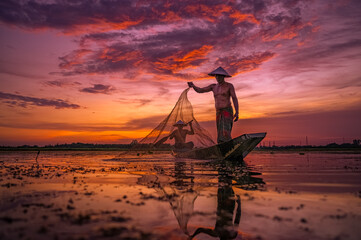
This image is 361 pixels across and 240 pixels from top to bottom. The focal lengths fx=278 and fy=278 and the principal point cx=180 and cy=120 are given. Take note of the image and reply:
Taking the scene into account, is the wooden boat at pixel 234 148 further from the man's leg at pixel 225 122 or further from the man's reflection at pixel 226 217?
the man's reflection at pixel 226 217

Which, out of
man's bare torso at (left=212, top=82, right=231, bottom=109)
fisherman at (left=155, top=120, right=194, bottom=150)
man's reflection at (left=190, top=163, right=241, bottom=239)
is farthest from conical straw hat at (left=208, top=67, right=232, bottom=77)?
man's reflection at (left=190, top=163, right=241, bottom=239)

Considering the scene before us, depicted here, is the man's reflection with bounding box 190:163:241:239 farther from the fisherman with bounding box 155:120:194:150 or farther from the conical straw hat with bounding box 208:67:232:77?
Answer: the fisherman with bounding box 155:120:194:150

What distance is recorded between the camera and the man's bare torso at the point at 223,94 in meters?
16.3

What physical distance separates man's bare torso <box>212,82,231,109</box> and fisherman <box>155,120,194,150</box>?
426 cm

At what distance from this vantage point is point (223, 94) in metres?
16.4

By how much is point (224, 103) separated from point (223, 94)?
537 millimetres

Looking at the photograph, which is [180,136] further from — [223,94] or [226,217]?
[226,217]

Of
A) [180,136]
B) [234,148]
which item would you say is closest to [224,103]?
[234,148]

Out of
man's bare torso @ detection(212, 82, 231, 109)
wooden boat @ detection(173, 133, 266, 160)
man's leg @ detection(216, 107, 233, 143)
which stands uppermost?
man's bare torso @ detection(212, 82, 231, 109)

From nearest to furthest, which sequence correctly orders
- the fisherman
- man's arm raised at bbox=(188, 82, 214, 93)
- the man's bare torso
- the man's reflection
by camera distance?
the man's reflection, the man's bare torso, man's arm raised at bbox=(188, 82, 214, 93), the fisherman

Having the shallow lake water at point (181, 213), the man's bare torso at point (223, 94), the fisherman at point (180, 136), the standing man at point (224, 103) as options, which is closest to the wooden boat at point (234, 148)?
the standing man at point (224, 103)

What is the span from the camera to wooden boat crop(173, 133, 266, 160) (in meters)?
14.7

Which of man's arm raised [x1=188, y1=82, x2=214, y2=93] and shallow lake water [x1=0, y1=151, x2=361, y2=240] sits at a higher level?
man's arm raised [x1=188, y1=82, x2=214, y2=93]

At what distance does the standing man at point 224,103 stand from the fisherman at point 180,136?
4.11 m
